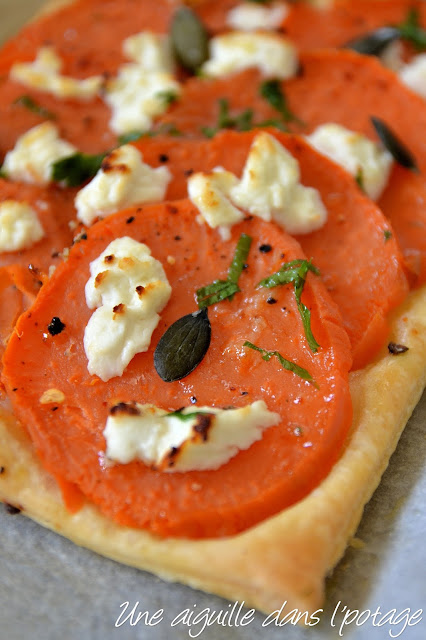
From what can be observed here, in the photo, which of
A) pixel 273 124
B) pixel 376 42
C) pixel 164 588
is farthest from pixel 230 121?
pixel 164 588

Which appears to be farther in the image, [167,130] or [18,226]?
[167,130]

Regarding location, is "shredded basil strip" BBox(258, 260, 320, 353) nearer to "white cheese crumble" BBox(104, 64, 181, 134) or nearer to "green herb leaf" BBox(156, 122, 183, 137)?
"green herb leaf" BBox(156, 122, 183, 137)

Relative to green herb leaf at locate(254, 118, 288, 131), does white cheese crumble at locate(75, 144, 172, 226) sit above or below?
above

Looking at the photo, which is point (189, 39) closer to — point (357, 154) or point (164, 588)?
point (357, 154)

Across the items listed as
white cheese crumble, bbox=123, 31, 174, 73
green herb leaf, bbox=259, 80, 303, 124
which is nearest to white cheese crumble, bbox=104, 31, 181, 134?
white cheese crumble, bbox=123, 31, 174, 73

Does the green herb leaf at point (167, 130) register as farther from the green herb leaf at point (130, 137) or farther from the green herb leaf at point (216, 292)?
the green herb leaf at point (216, 292)

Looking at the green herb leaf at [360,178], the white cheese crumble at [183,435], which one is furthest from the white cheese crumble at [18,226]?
the green herb leaf at [360,178]
